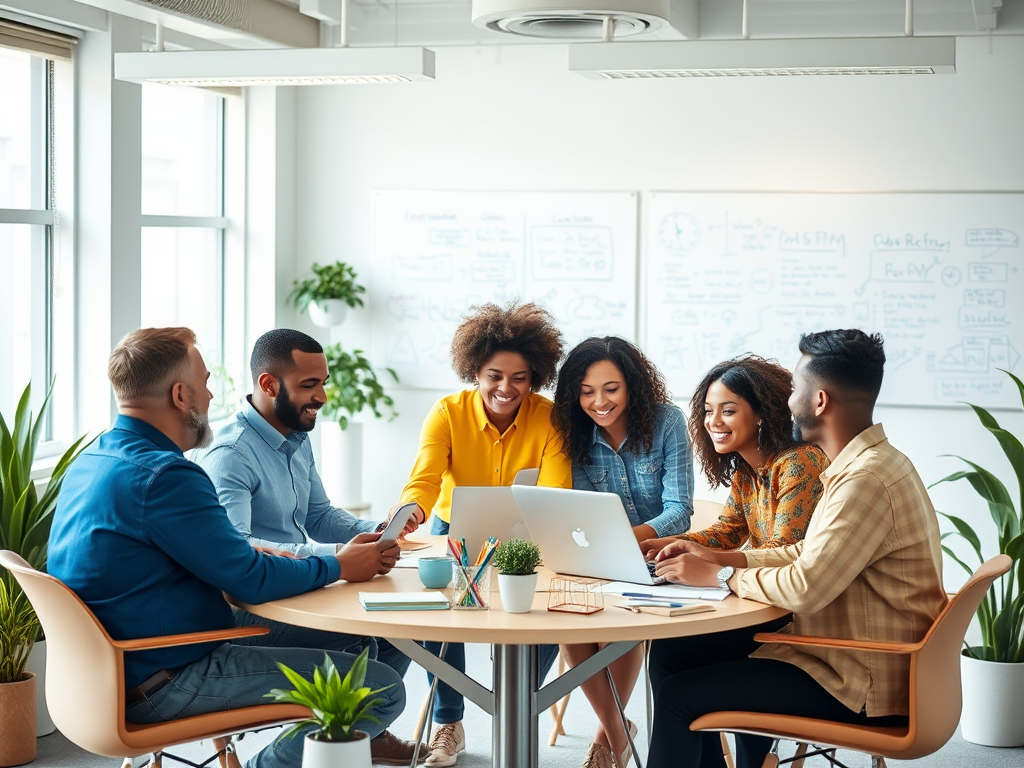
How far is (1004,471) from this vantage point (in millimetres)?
5484

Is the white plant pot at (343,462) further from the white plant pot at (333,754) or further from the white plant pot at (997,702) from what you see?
the white plant pot at (333,754)

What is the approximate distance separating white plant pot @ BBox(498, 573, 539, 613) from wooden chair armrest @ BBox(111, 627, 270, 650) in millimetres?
553

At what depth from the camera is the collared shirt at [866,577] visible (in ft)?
8.14

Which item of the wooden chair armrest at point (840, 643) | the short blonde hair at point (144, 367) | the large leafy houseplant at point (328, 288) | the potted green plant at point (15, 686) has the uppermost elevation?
the large leafy houseplant at point (328, 288)

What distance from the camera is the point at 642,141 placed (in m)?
5.75

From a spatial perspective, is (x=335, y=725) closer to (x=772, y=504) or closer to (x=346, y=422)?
(x=772, y=504)

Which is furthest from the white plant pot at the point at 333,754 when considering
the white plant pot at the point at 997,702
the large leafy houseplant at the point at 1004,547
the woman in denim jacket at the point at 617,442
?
the white plant pot at the point at 997,702

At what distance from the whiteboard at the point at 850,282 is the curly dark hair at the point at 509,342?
2.05m

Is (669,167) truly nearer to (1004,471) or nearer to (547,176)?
(547,176)

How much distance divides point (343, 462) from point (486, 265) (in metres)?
1.26

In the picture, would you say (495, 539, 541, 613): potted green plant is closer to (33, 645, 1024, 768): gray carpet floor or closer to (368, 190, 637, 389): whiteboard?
(33, 645, 1024, 768): gray carpet floor

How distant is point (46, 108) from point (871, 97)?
367 centimetres

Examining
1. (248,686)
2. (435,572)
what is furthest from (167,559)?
(435,572)

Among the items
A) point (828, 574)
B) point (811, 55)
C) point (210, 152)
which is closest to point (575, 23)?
point (811, 55)
